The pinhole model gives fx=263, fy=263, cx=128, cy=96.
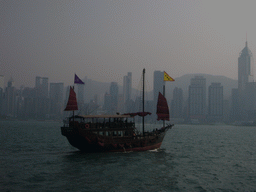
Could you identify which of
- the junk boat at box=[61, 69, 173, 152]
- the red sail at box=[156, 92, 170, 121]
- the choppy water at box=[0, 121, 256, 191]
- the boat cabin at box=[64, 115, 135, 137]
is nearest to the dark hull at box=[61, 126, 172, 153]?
the junk boat at box=[61, 69, 173, 152]

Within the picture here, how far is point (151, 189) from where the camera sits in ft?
67.7

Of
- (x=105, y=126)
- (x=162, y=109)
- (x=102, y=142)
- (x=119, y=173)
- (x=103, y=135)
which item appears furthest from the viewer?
(x=162, y=109)

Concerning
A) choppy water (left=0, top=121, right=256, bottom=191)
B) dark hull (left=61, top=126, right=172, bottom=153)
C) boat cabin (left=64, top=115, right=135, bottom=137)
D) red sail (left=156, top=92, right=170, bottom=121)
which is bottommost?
choppy water (left=0, top=121, right=256, bottom=191)

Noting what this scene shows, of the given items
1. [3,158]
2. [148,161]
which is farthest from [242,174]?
[3,158]

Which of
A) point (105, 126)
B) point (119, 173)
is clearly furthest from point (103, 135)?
point (119, 173)

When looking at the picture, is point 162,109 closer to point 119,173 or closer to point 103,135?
point 103,135

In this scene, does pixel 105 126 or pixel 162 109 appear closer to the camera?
pixel 105 126

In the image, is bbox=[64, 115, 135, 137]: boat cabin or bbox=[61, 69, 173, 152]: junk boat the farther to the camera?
bbox=[64, 115, 135, 137]: boat cabin

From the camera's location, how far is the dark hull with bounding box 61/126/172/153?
111 feet

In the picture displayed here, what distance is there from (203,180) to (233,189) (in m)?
3.00

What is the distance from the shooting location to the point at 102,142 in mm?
34625

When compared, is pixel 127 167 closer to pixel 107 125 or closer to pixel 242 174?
pixel 107 125

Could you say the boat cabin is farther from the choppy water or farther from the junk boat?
the choppy water

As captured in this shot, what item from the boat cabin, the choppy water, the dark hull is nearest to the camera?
the choppy water
